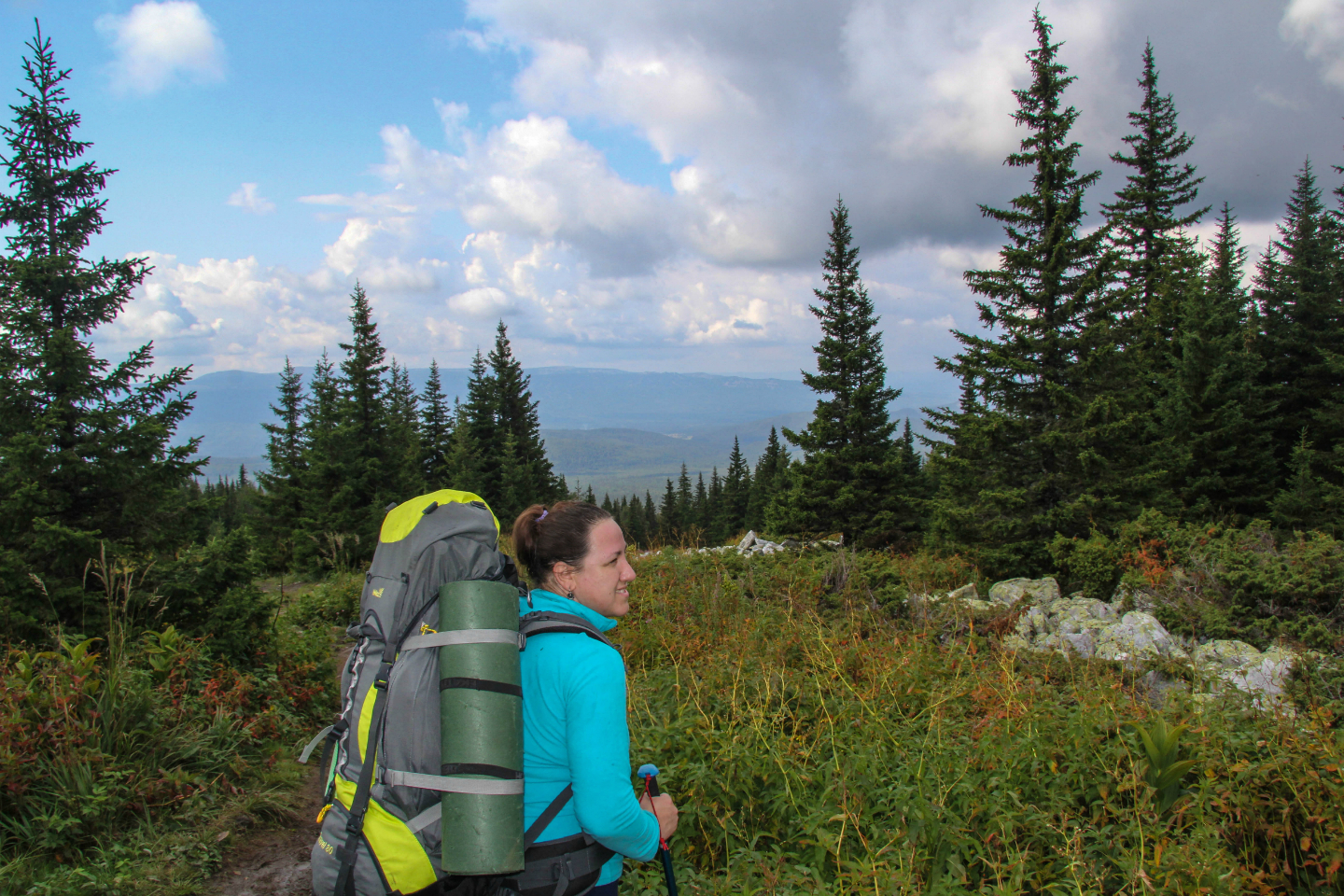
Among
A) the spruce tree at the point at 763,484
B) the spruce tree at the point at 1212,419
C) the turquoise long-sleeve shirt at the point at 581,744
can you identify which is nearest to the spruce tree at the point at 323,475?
the turquoise long-sleeve shirt at the point at 581,744

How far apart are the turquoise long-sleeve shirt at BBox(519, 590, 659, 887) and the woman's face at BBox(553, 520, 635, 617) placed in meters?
0.23

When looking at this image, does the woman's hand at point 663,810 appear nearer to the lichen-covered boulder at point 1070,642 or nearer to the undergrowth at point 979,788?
the undergrowth at point 979,788

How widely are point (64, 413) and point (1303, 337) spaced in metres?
29.2

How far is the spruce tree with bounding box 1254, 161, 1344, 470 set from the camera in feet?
62.0

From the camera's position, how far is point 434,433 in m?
36.0

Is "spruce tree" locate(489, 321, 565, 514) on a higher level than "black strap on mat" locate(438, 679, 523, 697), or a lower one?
higher

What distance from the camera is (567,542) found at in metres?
2.05

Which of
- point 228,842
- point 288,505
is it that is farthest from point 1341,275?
point 288,505

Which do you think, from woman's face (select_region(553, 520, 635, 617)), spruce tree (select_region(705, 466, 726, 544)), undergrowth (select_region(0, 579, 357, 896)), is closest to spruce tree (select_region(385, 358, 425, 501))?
undergrowth (select_region(0, 579, 357, 896))

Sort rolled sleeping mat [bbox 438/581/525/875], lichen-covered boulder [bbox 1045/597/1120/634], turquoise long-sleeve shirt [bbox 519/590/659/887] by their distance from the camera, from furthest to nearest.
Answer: lichen-covered boulder [bbox 1045/597/1120/634]
turquoise long-sleeve shirt [bbox 519/590/659/887]
rolled sleeping mat [bbox 438/581/525/875]

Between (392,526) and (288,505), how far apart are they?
28.9 metres

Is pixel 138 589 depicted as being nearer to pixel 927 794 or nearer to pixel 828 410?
pixel 927 794

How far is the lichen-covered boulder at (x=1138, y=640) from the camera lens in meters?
5.10

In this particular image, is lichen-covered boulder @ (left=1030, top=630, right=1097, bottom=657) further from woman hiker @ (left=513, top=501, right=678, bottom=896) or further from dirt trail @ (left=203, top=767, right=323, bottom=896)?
dirt trail @ (left=203, top=767, right=323, bottom=896)
